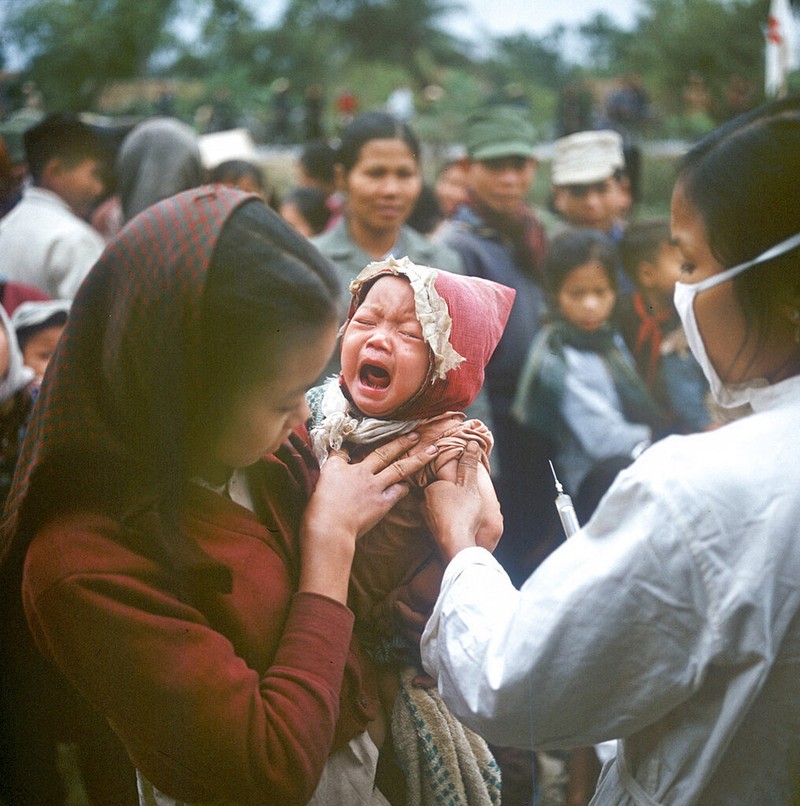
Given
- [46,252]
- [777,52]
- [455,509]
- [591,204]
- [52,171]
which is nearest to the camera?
[455,509]

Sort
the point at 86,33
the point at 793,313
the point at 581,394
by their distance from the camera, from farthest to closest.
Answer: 1. the point at 86,33
2. the point at 581,394
3. the point at 793,313

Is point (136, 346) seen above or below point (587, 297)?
above

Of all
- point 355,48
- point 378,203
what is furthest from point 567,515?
point 355,48

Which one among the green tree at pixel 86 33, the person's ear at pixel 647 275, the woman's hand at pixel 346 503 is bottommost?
the person's ear at pixel 647 275

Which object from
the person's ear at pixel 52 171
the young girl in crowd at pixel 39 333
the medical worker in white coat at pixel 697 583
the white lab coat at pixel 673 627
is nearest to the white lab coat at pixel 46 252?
the young girl in crowd at pixel 39 333

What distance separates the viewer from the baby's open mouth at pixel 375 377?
1410 mm

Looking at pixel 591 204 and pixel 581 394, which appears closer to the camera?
pixel 581 394

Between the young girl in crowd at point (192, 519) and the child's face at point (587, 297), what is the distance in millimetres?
1177

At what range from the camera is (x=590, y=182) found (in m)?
4.64

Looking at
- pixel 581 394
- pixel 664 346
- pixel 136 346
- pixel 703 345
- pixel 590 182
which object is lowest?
pixel 664 346

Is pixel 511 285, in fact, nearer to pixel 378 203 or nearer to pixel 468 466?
pixel 378 203

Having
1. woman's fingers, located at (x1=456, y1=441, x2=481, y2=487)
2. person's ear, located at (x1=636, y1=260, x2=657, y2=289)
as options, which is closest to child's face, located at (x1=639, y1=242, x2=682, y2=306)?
person's ear, located at (x1=636, y1=260, x2=657, y2=289)

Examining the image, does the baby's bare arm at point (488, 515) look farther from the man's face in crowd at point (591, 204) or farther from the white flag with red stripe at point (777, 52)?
the man's face in crowd at point (591, 204)

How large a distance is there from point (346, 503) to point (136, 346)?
401 mm
